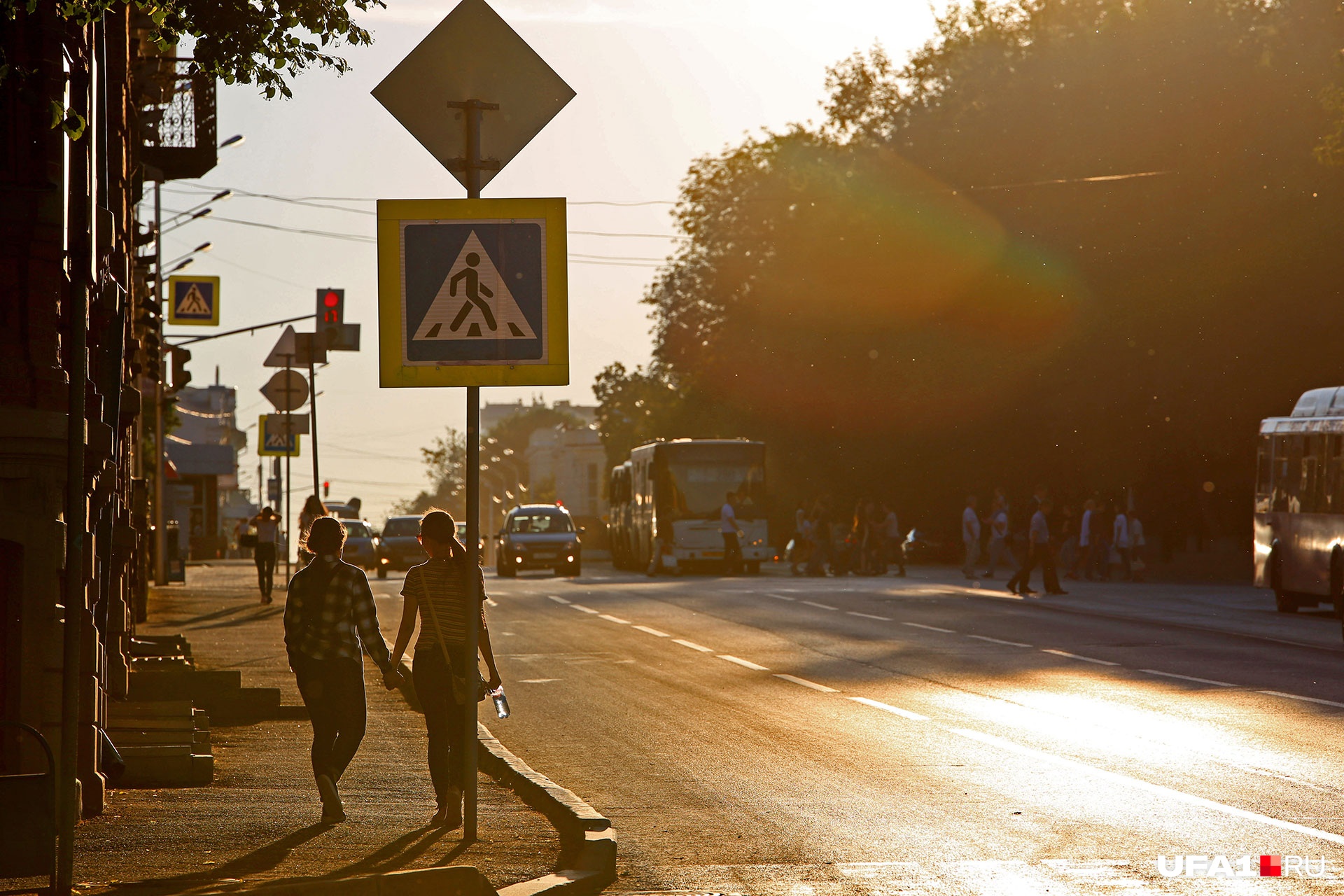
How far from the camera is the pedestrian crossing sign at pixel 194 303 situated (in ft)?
127

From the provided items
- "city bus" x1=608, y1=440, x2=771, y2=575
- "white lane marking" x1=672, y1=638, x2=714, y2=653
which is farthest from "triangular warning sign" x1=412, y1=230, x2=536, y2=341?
"city bus" x1=608, y1=440, x2=771, y2=575

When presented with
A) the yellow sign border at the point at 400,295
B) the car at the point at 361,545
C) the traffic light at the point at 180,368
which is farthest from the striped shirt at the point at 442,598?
the car at the point at 361,545

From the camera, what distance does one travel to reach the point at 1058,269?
42.5 m

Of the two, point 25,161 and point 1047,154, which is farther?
point 1047,154

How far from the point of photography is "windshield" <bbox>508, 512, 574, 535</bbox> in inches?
1829

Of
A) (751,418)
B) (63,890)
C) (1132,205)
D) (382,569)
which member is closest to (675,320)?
(751,418)

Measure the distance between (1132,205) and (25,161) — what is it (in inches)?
1365

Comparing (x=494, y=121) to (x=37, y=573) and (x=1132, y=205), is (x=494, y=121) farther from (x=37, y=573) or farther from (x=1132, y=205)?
(x=1132, y=205)

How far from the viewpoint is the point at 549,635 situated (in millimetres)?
23984

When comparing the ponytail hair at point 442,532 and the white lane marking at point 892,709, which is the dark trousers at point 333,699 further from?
the white lane marking at point 892,709

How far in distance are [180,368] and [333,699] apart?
30.2 meters

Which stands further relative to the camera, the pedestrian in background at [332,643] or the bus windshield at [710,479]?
the bus windshield at [710,479]

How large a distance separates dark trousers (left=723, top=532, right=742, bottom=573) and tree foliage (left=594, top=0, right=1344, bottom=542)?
5.91 meters

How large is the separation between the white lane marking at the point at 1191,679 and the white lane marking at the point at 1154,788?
4.26 metres
